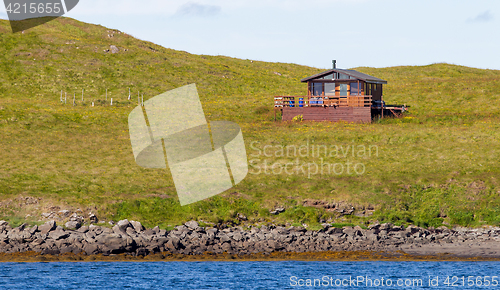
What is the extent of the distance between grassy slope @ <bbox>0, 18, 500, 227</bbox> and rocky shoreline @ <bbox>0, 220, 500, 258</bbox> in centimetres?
193

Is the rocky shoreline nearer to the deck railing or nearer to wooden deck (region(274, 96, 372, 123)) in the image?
wooden deck (region(274, 96, 372, 123))

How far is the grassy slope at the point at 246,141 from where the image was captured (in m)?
36.9

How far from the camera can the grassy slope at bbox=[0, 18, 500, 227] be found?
121 feet

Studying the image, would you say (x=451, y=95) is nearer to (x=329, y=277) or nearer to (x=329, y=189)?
(x=329, y=189)

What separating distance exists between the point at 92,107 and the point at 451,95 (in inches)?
1846

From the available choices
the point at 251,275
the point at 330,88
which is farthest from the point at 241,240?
the point at 330,88

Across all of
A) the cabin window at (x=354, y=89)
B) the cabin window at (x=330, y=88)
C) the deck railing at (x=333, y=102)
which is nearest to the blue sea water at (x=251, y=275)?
the deck railing at (x=333, y=102)

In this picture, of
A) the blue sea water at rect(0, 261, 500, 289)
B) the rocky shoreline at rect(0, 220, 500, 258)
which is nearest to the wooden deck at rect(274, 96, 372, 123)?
the rocky shoreline at rect(0, 220, 500, 258)

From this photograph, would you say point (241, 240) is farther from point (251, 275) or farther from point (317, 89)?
point (317, 89)

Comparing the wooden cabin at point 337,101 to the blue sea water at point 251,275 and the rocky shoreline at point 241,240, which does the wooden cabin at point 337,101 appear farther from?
the blue sea water at point 251,275

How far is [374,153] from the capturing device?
4778cm

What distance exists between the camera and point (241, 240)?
107ft

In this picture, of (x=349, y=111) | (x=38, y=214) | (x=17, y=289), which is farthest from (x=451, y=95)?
(x=17, y=289)

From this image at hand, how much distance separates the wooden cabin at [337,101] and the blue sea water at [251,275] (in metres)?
31.7
